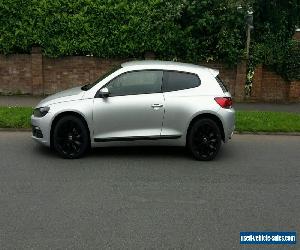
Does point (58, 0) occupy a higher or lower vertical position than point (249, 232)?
higher

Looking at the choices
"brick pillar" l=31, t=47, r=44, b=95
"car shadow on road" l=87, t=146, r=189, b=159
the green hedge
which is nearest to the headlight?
"car shadow on road" l=87, t=146, r=189, b=159

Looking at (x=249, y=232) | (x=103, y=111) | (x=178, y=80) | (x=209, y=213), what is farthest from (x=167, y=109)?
(x=249, y=232)

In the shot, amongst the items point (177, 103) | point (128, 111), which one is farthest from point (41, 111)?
point (177, 103)

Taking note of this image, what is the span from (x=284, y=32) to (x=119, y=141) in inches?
342

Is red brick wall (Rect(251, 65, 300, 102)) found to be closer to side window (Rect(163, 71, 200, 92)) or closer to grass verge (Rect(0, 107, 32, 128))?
side window (Rect(163, 71, 200, 92))

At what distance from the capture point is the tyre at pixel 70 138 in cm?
739

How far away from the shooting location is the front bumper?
7.40m

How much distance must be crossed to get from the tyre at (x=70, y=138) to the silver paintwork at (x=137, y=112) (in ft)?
0.41

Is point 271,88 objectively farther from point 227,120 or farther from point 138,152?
point 138,152

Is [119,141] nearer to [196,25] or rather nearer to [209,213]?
[209,213]

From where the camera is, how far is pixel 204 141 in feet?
24.9

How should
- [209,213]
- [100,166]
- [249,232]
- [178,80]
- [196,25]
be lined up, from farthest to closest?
[196,25], [178,80], [100,166], [209,213], [249,232]

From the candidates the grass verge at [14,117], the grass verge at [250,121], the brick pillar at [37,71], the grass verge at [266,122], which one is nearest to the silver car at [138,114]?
the grass verge at [14,117]

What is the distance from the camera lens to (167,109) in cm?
744
